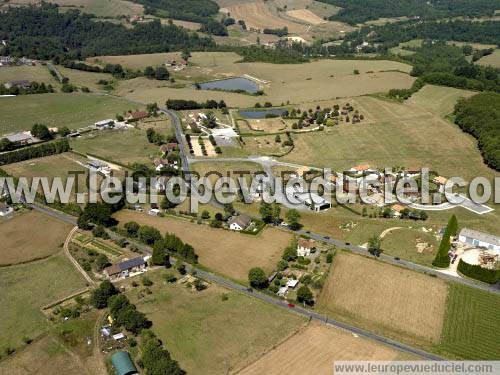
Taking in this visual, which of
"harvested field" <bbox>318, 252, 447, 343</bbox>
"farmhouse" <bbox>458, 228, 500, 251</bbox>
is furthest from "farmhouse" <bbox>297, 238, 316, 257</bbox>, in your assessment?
"farmhouse" <bbox>458, 228, 500, 251</bbox>

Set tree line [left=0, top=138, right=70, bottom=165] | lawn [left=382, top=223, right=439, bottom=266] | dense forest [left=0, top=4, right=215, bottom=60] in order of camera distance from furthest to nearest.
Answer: dense forest [left=0, top=4, right=215, bottom=60]
tree line [left=0, top=138, right=70, bottom=165]
lawn [left=382, top=223, right=439, bottom=266]

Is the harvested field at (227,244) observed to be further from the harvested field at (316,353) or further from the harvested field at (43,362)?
the harvested field at (43,362)

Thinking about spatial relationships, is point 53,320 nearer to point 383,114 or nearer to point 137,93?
point 383,114

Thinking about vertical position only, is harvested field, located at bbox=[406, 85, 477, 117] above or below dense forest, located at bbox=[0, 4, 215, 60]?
below

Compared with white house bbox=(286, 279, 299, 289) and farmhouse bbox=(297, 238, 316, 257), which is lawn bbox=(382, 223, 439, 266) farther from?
white house bbox=(286, 279, 299, 289)

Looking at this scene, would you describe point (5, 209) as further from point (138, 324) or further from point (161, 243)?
point (138, 324)

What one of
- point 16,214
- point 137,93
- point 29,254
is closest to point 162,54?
point 137,93

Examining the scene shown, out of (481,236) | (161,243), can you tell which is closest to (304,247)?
(161,243)
